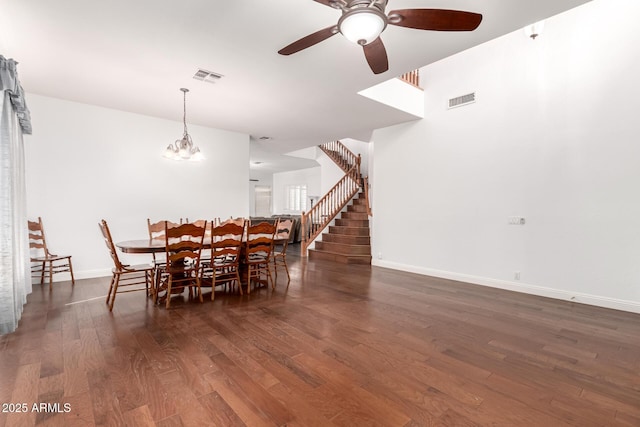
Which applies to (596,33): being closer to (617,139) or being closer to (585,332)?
(617,139)

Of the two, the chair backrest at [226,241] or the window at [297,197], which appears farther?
the window at [297,197]

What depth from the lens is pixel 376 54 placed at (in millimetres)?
2385

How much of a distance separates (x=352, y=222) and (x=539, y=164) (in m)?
4.24

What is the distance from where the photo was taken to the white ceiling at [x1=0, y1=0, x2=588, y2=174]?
251 centimetres

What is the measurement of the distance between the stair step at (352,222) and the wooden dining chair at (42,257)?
557 centimetres

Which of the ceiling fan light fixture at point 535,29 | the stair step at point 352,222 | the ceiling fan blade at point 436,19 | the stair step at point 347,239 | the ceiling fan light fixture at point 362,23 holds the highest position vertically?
the ceiling fan light fixture at point 535,29

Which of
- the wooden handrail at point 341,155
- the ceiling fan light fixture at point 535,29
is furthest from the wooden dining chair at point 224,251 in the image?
the wooden handrail at point 341,155

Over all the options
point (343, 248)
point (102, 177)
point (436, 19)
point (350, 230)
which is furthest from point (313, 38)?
point (350, 230)

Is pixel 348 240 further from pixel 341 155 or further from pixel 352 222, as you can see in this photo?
pixel 341 155

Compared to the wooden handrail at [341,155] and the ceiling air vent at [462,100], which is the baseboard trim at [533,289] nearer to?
the ceiling air vent at [462,100]

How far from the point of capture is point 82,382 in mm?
1922

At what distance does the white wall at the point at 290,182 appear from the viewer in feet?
39.7

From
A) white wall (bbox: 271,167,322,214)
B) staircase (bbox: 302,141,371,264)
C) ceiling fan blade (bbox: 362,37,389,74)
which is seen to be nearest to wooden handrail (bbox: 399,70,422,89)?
staircase (bbox: 302,141,371,264)

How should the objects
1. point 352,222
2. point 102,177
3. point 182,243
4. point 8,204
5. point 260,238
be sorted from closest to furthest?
point 8,204 < point 182,243 < point 260,238 < point 102,177 < point 352,222
